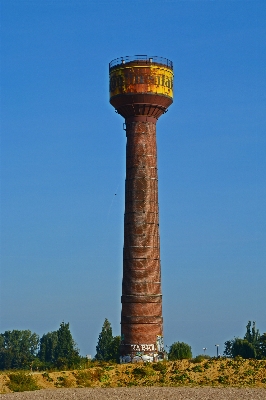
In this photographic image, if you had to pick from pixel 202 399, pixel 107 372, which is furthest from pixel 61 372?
pixel 202 399

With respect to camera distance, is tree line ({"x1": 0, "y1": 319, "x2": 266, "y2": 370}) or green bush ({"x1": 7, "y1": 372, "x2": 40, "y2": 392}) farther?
tree line ({"x1": 0, "y1": 319, "x2": 266, "y2": 370})

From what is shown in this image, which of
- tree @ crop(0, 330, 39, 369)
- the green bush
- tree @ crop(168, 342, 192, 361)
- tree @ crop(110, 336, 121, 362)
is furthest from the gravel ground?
tree @ crop(0, 330, 39, 369)

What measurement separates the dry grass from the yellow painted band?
26259mm

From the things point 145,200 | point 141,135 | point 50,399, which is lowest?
point 50,399

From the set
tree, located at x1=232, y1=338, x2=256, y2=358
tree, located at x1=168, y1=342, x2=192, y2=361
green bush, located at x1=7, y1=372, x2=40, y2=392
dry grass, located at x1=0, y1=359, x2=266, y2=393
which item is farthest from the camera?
tree, located at x1=232, y1=338, x2=256, y2=358

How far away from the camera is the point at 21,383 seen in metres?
55.9

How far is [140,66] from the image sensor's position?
73688 millimetres

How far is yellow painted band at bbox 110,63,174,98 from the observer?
73.6 m

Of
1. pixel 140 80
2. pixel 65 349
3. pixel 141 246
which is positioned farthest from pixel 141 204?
pixel 65 349

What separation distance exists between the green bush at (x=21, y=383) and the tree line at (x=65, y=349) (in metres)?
10.7

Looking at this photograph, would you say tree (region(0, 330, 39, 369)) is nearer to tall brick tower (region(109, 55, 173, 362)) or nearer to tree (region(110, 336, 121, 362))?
tree (region(110, 336, 121, 362))

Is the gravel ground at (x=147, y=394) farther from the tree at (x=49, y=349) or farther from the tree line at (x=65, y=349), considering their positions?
the tree at (x=49, y=349)

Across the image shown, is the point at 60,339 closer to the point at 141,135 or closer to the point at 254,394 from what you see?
the point at 141,135

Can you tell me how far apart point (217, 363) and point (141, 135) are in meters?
23.2
